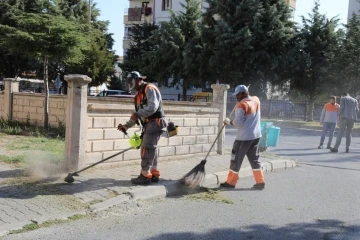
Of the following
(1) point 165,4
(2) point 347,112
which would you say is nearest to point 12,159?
(2) point 347,112

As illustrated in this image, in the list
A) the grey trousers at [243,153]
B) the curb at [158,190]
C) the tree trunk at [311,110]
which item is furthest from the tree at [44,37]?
the tree trunk at [311,110]

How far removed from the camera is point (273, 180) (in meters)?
8.23

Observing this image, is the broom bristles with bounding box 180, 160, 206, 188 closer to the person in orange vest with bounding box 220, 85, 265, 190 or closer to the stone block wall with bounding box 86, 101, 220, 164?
the person in orange vest with bounding box 220, 85, 265, 190

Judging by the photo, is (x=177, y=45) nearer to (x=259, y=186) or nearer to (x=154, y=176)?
(x=259, y=186)

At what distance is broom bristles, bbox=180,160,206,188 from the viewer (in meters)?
6.86

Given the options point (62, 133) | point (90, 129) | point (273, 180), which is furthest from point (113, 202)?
point (62, 133)

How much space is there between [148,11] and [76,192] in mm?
41321

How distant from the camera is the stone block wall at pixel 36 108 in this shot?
13595 mm

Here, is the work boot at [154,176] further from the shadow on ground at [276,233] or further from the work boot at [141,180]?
the shadow on ground at [276,233]

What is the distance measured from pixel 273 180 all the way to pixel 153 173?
2.56 m

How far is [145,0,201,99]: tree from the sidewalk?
21.7m

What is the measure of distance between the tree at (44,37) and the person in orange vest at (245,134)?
22.8 ft

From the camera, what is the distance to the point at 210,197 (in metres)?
6.61

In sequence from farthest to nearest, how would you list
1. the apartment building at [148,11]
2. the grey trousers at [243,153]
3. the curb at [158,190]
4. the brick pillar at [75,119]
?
the apartment building at [148,11]
the grey trousers at [243,153]
the brick pillar at [75,119]
the curb at [158,190]
